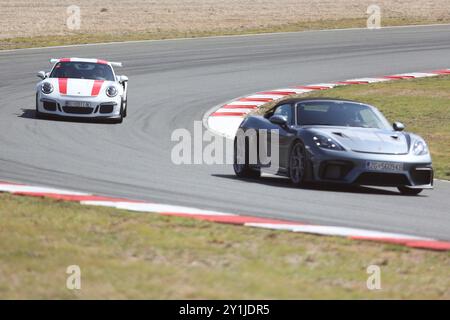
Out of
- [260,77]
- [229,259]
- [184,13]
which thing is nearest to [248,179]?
[229,259]

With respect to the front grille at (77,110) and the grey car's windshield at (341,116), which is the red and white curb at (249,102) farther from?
the grey car's windshield at (341,116)

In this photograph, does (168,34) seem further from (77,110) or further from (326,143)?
(326,143)

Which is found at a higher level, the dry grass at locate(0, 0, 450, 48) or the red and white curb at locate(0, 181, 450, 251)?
the dry grass at locate(0, 0, 450, 48)

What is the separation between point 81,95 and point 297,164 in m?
8.61

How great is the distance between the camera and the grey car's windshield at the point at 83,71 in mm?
23141

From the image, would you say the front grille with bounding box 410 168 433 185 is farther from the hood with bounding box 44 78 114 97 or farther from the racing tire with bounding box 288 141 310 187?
the hood with bounding box 44 78 114 97

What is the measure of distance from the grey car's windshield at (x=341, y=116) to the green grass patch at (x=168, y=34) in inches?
858

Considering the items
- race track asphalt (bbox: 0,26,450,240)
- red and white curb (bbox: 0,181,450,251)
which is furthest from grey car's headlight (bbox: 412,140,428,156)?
red and white curb (bbox: 0,181,450,251)

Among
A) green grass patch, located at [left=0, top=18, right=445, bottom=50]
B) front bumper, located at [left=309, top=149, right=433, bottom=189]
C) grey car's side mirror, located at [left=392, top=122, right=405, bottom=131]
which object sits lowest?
front bumper, located at [left=309, top=149, right=433, bottom=189]

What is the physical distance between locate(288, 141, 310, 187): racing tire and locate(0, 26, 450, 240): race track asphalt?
22 cm

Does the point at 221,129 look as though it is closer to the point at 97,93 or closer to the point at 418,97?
the point at 97,93

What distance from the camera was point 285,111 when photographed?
15406 mm

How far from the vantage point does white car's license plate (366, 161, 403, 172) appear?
13.8m
